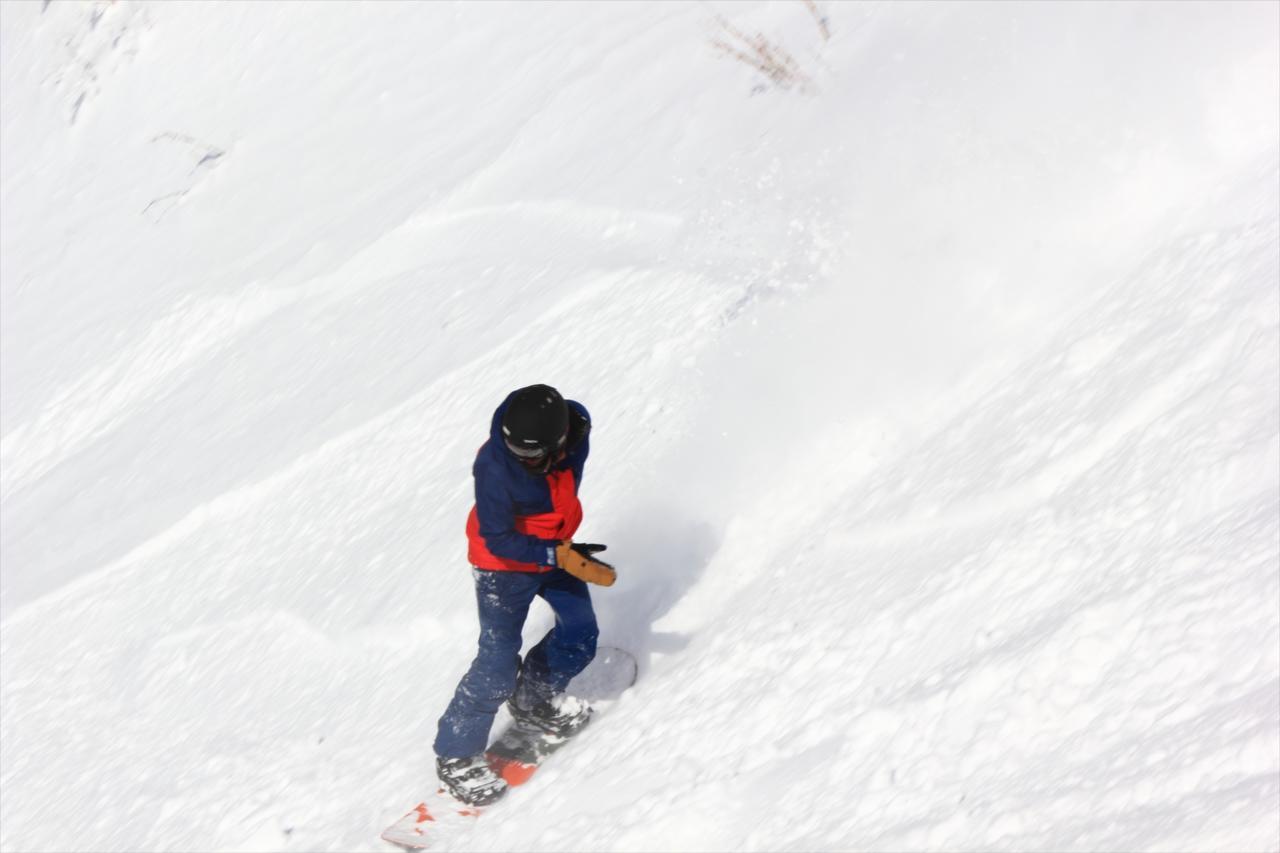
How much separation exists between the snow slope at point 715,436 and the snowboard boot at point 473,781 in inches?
3.5

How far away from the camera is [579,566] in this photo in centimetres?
394

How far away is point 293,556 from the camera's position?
20.0ft

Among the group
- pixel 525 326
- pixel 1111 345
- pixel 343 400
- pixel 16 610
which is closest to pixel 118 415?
pixel 16 610

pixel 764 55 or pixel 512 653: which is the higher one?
pixel 764 55

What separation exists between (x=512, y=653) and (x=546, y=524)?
558mm

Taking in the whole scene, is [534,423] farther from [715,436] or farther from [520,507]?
[715,436]

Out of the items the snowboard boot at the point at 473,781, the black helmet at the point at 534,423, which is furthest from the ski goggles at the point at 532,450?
the snowboard boot at the point at 473,781

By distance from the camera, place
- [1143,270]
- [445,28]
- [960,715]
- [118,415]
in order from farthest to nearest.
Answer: [445,28]
[118,415]
[1143,270]
[960,715]

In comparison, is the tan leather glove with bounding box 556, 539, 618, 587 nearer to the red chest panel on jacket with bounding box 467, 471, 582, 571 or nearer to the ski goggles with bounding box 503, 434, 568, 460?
the red chest panel on jacket with bounding box 467, 471, 582, 571

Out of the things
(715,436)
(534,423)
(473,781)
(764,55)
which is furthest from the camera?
(764,55)

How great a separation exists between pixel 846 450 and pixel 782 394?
426 mm

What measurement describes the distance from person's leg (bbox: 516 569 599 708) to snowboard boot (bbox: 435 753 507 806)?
0.84 ft

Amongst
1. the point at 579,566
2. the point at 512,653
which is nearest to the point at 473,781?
the point at 512,653

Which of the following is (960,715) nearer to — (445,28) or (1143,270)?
(1143,270)
